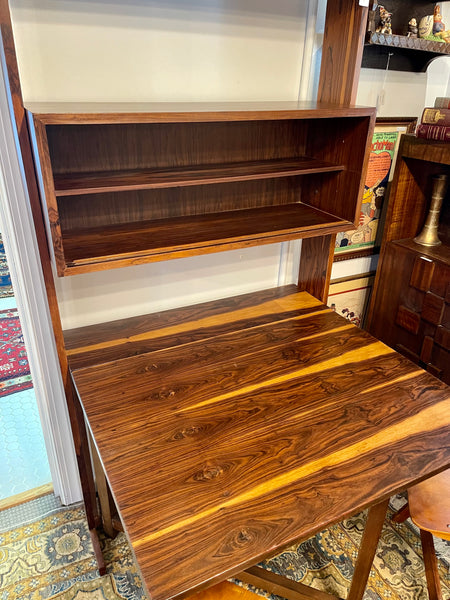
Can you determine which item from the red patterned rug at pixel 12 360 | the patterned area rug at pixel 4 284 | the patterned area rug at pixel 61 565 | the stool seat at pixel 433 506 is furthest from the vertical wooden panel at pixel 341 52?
the patterned area rug at pixel 4 284

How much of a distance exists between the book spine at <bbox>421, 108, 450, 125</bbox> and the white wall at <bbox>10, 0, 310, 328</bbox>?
60 cm

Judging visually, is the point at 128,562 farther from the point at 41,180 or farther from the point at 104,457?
the point at 41,180

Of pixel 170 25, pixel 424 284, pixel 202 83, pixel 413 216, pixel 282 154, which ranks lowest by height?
pixel 424 284

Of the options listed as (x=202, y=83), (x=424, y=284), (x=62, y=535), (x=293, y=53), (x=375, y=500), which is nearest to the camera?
(x=375, y=500)

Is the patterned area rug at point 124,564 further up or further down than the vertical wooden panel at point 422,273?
further down

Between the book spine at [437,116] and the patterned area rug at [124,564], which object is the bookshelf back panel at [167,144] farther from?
the patterned area rug at [124,564]

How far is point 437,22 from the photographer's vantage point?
178 cm

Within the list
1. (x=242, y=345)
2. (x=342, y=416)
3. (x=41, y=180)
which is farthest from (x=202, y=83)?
(x=342, y=416)

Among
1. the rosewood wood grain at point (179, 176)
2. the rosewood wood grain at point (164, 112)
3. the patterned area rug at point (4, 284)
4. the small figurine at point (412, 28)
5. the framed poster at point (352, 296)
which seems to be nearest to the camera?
the rosewood wood grain at point (164, 112)

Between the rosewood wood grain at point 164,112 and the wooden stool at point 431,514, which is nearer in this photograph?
the rosewood wood grain at point 164,112

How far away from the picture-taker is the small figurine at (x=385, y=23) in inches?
65.0

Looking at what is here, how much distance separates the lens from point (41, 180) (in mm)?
1085

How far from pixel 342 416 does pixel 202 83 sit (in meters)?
1.10

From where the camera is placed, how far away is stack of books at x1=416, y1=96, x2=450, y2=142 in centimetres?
180
